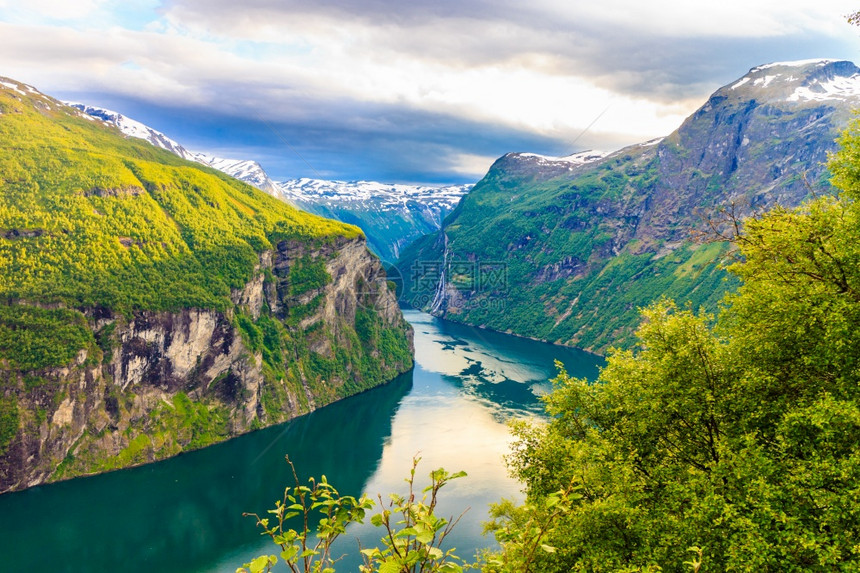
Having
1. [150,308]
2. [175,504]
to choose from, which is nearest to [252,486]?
[175,504]

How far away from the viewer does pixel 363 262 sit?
18375cm

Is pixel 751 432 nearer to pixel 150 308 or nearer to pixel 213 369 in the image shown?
pixel 150 308

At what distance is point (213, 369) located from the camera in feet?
408

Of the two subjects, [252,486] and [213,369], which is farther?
[213,369]

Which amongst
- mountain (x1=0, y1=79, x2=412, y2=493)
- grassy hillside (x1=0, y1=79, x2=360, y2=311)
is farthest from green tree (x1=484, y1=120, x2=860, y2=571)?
grassy hillside (x1=0, y1=79, x2=360, y2=311)

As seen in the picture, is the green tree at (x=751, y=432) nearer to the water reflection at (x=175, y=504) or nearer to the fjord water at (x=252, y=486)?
the fjord water at (x=252, y=486)

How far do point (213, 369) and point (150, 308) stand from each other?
65.5 ft

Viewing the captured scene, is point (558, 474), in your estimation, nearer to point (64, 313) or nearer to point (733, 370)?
point (733, 370)

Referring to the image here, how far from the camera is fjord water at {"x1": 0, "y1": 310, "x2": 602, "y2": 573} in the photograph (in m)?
70.1

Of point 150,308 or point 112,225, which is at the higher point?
point 112,225

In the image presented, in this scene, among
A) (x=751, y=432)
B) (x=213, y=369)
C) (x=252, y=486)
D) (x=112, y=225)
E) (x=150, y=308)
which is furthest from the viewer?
(x=112, y=225)

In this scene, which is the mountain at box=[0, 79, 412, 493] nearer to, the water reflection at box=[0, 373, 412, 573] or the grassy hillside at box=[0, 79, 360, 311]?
the grassy hillside at box=[0, 79, 360, 311]

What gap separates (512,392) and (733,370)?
12841cm

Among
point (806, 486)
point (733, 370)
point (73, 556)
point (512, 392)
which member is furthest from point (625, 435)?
point (512, 392)
